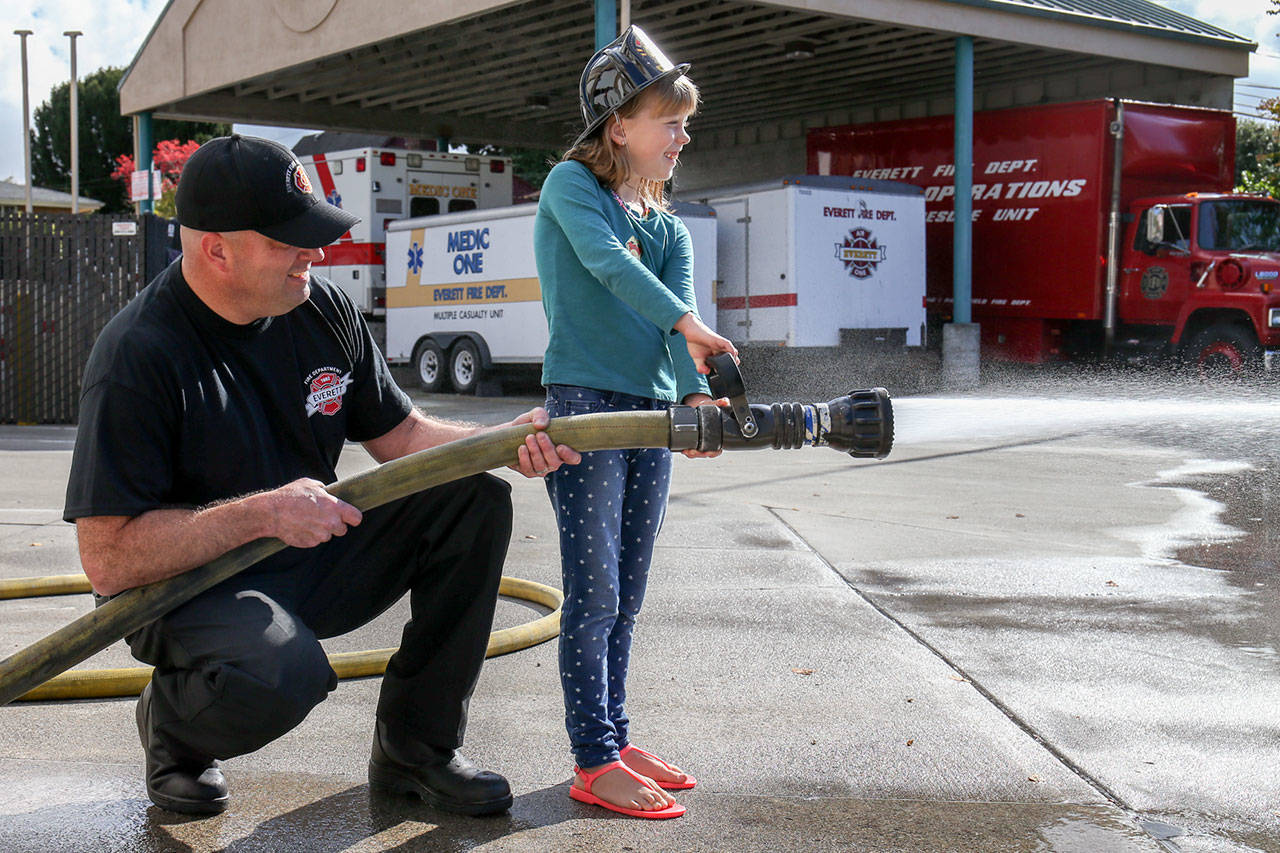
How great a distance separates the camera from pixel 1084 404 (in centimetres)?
1109

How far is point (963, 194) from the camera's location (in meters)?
16.7

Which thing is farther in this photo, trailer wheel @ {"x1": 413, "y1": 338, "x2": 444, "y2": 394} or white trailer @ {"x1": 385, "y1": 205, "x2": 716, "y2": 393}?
trailer wheel @ {"x1": 413, "y1": 338, "x2": 444, "y2": 394}

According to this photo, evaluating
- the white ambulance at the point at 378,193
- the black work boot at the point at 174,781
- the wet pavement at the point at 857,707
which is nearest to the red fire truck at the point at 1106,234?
the white ambulance at the point at 378,193

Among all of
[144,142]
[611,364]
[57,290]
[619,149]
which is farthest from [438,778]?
[144,142]

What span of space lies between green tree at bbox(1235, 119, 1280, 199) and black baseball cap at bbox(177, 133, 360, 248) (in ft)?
66.5

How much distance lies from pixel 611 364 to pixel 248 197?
950mm

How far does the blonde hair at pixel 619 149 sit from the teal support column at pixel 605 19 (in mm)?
12652

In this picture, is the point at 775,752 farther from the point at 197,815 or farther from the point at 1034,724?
the point at 197,815

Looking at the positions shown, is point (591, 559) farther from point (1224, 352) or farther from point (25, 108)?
point (25, 108)

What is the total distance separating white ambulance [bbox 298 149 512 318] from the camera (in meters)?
19.5

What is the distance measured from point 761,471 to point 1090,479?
7.79 feet

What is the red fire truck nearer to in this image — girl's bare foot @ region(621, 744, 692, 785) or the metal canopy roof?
the metal canopy roof

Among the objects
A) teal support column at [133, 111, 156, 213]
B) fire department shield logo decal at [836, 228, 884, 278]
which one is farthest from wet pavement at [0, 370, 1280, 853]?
teal support column at [133, 111, 156, 213]

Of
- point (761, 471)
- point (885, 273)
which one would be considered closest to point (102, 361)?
point (761, 471)
